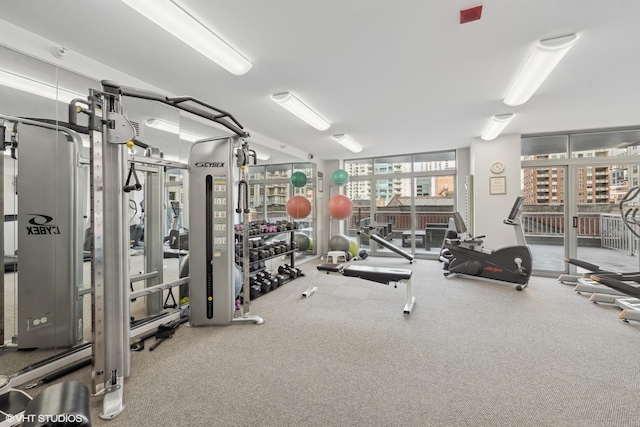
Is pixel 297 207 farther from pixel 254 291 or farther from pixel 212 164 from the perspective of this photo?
pixel 212 164

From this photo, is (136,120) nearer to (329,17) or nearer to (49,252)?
(49,252)

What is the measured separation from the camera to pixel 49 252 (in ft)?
7.75

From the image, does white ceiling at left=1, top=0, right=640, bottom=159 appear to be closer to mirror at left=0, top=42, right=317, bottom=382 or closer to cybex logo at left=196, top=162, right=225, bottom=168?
mirror at left=0, top=42, right=317, bottom=382

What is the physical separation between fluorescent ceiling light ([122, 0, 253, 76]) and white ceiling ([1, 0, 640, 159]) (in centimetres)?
6

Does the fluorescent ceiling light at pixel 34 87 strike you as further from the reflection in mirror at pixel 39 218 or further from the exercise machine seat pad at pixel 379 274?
the exercise machine seat pad at pixel 379 274

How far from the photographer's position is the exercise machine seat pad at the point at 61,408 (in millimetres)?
1146

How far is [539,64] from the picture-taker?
98.2 inches

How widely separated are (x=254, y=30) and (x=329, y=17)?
586 mm

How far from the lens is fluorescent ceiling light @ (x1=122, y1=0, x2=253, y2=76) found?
5.81 ft

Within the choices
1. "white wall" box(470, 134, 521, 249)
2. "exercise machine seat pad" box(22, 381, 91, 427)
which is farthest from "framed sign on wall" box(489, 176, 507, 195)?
"exercise machine seat pad" box(22, 381, 91, 427)

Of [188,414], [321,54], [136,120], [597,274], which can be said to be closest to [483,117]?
[597,274]

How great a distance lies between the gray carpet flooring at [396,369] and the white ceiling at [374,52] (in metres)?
2.60

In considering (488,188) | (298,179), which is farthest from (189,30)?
(488,188)

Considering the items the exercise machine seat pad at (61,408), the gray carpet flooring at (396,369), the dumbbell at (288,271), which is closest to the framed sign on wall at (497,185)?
the gray carpet flooring at (396,369)
